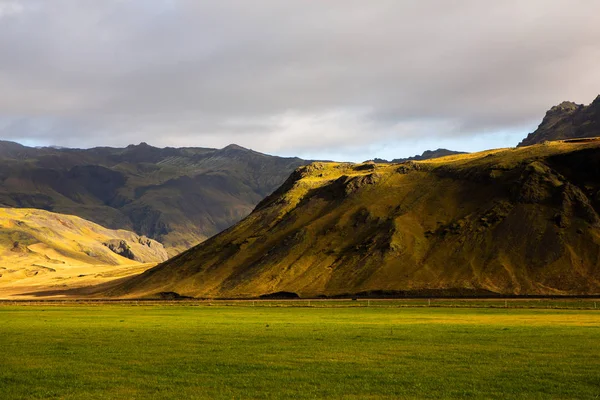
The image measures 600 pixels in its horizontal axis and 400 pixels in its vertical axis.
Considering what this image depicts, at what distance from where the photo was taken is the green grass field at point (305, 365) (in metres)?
24.9

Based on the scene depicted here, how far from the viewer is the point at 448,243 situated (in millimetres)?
162500

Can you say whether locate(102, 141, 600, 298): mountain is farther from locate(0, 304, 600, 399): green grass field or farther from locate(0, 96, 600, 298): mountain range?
locate(0, 304, 600, 399): green grass field

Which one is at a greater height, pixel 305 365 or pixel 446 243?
pixel 446 243

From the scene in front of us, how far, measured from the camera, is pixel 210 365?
31.7 metres

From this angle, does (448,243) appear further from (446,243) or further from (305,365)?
(305,365)

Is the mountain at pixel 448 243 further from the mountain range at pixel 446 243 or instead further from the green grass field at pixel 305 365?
the green grass field at pixel 305 365

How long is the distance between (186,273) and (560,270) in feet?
361

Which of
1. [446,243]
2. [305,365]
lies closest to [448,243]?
[446,243]

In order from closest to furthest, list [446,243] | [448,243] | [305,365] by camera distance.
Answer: [305,365] < [448,243] < [446,243]

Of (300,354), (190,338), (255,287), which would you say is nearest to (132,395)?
(300,354)

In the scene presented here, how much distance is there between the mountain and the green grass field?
98907 mm

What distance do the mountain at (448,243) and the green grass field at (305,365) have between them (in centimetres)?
9891

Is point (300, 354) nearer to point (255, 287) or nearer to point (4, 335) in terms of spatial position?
point (4, 335)

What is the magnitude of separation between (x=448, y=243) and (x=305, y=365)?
137 meters
